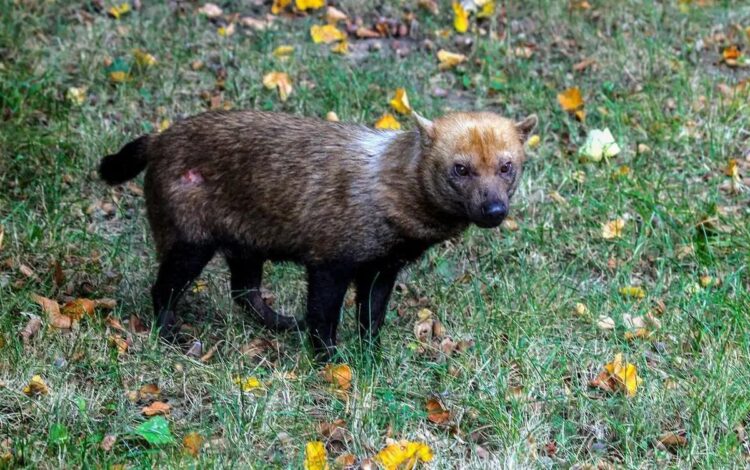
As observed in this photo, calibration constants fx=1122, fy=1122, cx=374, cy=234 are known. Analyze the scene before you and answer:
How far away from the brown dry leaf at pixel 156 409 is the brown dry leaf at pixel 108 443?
0.33 meters

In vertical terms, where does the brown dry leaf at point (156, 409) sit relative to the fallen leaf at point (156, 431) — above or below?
below

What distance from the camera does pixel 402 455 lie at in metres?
4.96

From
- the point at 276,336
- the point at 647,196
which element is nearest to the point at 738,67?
the point at 647,196

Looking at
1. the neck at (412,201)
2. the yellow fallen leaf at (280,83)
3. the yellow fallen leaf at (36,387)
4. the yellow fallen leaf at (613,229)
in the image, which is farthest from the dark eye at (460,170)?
the yellow fallen leaf at (280,83)

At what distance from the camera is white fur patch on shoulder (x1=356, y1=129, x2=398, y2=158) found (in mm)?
6133

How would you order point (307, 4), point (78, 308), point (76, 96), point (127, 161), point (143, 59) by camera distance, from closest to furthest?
1. point (78, 308)
2. point (127, 161)
3. point (76, 96)
4. point (143, 59)
5. point (307, 4)

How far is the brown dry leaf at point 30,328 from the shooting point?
18.6ft

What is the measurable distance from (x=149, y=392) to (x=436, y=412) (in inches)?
55.6

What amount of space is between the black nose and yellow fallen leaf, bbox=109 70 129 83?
3880 millimetres

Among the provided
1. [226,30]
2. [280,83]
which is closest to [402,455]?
[280,83]

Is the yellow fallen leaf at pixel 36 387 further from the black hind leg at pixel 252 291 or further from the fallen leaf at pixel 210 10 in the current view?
the fallen leaf at pixel 210 10

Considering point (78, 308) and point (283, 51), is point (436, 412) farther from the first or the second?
point (283, 51)

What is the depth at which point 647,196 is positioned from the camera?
7.59 metres

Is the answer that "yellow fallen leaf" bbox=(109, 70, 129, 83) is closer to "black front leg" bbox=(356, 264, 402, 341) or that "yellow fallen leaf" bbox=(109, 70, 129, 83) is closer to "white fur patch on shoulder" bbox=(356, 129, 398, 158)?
"white fur patch on shoulder" bbox=(356, 129, 398, 158)
